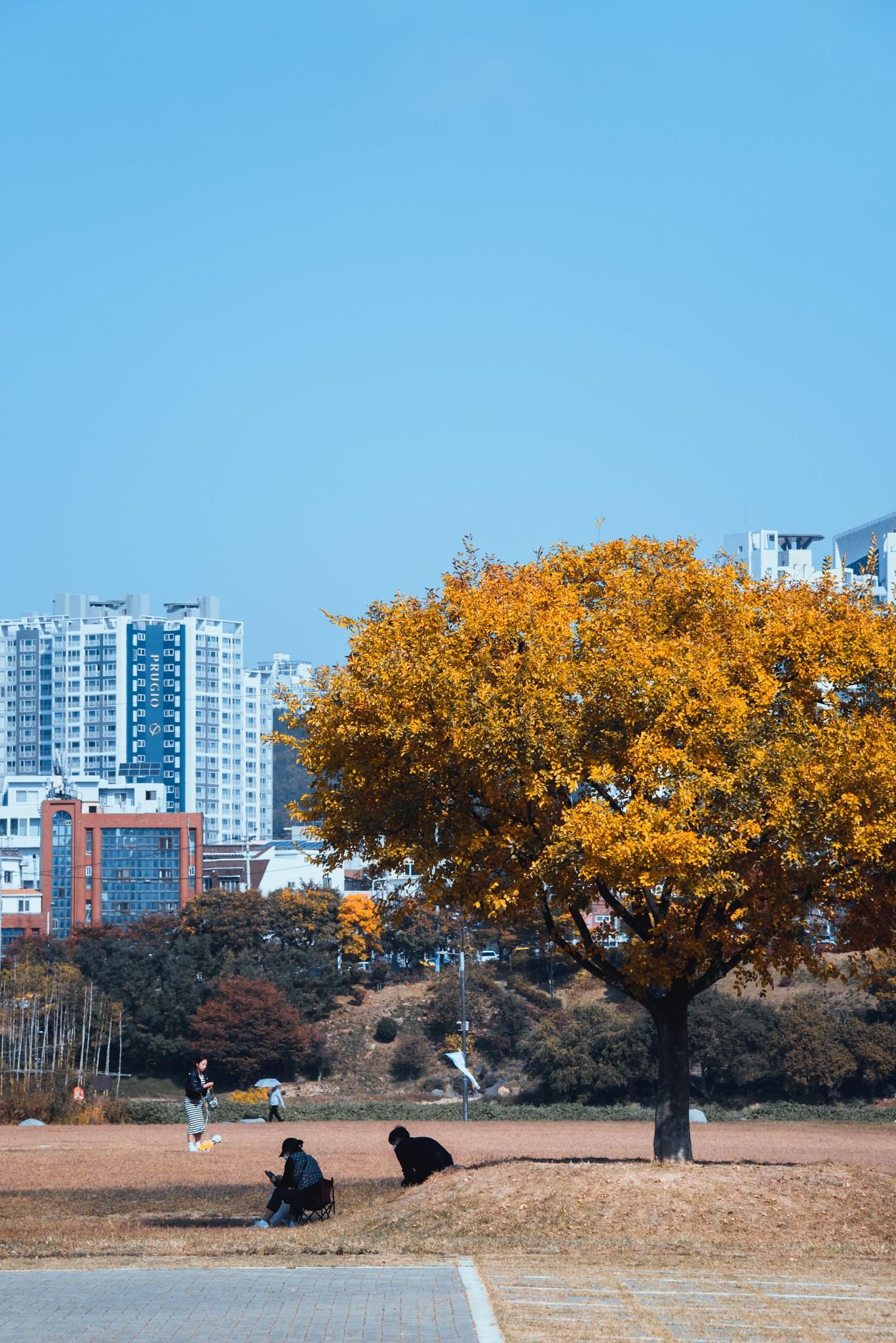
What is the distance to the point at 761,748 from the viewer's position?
17188 millimetres

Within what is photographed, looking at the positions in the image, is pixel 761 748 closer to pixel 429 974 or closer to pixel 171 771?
pixel 429 974

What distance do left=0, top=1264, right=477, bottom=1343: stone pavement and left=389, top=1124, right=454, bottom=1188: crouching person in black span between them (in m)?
5.32

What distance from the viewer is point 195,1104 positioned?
88.6ft

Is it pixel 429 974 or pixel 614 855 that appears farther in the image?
pixel 429 974

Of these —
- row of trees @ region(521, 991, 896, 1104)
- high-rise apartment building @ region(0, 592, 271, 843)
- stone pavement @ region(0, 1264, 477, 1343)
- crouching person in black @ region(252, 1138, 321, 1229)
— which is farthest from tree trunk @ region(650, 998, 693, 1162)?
high-rise apartment building @ region(0, 592, 271, 843)

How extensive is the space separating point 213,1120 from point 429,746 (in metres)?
29.6

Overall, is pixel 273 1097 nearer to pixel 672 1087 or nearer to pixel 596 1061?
pixel 672 1087

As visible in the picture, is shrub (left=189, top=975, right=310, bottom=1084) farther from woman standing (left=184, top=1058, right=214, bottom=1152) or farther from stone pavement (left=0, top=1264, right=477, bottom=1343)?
stone pavement (left=0, top=1264, right=477, bottom=1343)

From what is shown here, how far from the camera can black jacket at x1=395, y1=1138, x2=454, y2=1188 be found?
55.2 feet

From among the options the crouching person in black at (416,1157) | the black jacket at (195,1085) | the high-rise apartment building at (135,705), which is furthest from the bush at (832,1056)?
the high-rise apartment building at (135,705)

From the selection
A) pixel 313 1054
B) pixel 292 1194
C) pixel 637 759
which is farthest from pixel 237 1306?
pixel 313 1054

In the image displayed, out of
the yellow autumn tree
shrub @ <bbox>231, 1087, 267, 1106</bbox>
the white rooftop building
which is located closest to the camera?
shrub @ <bbox>231, 1087, 267, 1106</bbox>

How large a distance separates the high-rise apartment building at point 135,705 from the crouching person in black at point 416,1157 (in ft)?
548

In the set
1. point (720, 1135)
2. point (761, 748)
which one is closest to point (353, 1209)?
point (761, 748)
